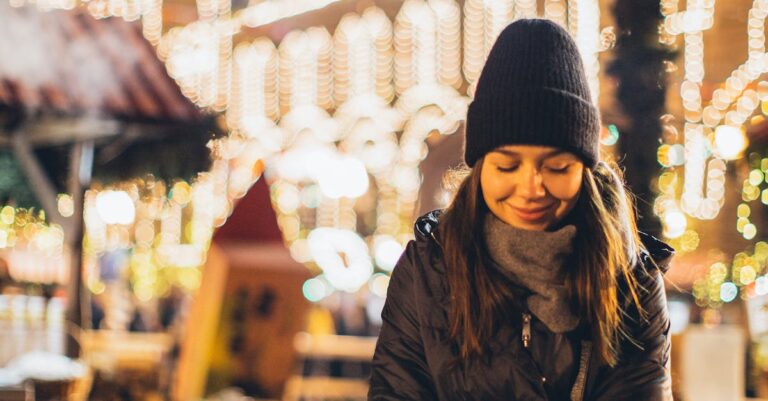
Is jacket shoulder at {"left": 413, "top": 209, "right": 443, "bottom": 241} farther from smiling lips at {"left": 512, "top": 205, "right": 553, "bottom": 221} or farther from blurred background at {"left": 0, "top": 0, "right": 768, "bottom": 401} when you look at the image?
blurred background at {"left": 0, "top": 0, "right": 768, "bottom": 401}

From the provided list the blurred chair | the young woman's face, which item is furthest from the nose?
the blurred chair

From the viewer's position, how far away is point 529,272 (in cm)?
247

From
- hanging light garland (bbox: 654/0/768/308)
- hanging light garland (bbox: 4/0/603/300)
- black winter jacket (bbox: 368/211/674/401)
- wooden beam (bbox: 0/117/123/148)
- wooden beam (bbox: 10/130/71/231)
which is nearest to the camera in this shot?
black winter jacket (bbox: 368/211/674/401)

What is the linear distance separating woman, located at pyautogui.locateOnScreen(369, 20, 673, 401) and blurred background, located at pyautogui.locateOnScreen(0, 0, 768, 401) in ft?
3.61

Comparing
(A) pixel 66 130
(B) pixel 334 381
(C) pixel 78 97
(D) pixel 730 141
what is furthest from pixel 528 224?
(B) pixel 334 381

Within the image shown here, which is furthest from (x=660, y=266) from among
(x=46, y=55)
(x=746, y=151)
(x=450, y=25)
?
(x=450, y=25)

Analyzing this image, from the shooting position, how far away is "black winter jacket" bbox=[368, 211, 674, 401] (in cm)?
240

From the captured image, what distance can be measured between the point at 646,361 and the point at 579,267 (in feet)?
0.89

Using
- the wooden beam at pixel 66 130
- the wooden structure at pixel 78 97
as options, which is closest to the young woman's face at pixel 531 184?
the wooden structure at pixel 78 97

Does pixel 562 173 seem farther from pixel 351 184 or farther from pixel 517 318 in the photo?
pixel 351 184

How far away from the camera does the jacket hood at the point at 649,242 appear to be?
2643 millimetres

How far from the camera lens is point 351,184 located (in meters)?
22.1

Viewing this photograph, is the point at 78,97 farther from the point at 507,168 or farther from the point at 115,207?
the point at 115,207

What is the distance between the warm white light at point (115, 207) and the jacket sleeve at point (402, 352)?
62.6 feet
